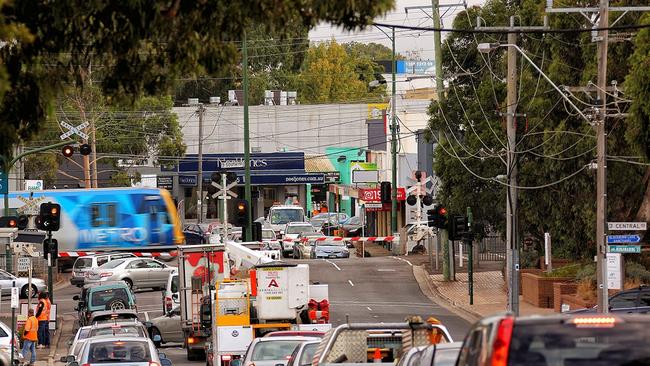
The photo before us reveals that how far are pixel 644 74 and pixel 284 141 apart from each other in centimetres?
7747

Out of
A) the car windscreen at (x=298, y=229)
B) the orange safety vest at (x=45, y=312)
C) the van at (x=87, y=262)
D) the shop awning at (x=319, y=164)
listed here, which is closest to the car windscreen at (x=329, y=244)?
the car windscreen at (x=298, y=229)

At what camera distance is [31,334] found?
33000 millimetres

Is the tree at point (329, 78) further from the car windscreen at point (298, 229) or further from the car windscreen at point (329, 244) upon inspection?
the car windscreen at point (329, 244)

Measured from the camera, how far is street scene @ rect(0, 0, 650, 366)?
13398 mm

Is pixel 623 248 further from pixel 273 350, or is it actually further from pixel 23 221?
pixel 23 221

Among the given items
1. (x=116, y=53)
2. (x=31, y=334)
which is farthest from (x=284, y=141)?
(x=116, y=53)

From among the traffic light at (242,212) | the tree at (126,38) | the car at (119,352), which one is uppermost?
the tree at (126,38)

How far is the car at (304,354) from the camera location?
64.0 ft

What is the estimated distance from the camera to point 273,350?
2216 centimetres

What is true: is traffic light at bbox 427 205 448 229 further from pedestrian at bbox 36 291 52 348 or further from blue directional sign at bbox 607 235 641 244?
blue directional sign at bbox 607 235 641 244

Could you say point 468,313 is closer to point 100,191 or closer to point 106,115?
point 100,191

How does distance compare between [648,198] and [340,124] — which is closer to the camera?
[648,198]

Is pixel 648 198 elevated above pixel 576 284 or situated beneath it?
elevated above

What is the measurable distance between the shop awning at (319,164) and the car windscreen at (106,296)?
64.0 meters
